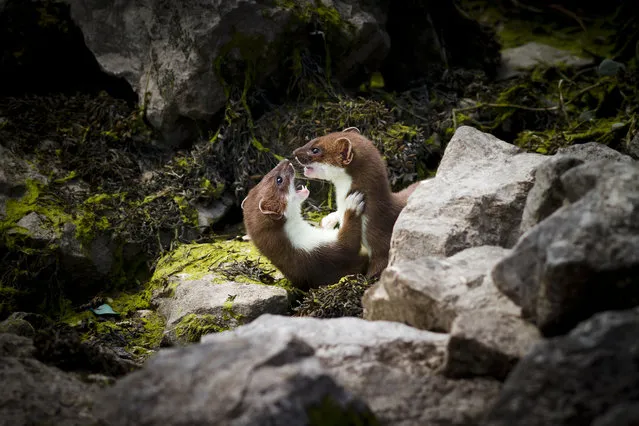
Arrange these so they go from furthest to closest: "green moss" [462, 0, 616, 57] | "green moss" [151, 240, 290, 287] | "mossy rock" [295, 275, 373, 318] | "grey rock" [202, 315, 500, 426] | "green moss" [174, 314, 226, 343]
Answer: "green moss" [462, 0, 616, 57] < "green moss" [151, 240, 290, 287] < "green moss" [174, 314, 226, 343] < "mossy rock" [295, 275, 373, 318] < "grey rock" [202, 315, 500, 426]

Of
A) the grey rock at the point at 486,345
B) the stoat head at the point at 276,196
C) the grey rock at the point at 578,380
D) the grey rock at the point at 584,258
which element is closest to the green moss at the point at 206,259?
the stoat head at the point at 276,196

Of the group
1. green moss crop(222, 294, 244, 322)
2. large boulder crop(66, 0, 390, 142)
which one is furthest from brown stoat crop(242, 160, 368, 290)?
large boulder crop(66, 0, 390, 142)

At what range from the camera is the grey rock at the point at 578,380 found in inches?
94.0

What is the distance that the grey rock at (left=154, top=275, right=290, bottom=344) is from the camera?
509 centimetres

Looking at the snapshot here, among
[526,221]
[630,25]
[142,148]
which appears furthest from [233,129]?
[630,25]

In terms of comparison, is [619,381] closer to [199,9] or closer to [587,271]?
[587,271]

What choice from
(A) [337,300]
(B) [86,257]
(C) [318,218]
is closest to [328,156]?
(C) [318,218]

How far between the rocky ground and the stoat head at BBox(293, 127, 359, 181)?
0.72m

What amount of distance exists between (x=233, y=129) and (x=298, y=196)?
4.16 ft

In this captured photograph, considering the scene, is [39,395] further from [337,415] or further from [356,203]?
[356,203]

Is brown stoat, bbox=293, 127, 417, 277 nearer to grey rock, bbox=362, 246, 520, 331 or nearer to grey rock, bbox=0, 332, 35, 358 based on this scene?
grey rock, bbox=362, 246, 520, 331

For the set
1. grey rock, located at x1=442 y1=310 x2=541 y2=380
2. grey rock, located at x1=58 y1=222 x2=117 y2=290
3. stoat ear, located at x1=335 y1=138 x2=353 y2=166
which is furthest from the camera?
grey rock, located at x1=58 y1=222 x2=117 y2=290

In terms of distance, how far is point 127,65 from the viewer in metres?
7.04

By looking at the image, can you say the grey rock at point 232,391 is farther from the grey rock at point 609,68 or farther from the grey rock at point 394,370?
the grey rock at point 609,68
